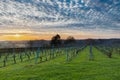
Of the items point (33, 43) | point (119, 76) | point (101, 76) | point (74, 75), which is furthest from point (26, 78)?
point (33, 43)

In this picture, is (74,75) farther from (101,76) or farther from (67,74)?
(101,76)

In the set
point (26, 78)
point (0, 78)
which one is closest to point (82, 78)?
point (26, 78)

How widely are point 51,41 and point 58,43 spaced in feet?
14.2

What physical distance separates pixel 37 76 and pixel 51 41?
130682mm

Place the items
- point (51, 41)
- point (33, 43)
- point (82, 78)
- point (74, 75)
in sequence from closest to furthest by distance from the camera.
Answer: point (82, 78)
point (74, 75)
point (51, 41)
point (33, 43)

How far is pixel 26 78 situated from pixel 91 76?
18.9 ft

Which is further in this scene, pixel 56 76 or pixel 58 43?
pixel 58 43

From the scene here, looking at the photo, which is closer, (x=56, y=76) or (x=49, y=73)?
(x=56, y=76)

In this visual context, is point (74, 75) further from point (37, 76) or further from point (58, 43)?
point (58, 43)

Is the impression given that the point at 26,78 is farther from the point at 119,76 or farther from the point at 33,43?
the point at 33,43

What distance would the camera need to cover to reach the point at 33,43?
190500 millimetres

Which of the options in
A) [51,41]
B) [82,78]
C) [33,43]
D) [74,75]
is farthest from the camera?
[33,43]

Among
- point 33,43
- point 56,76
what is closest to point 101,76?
point 56,76

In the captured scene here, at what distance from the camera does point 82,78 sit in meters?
22.4
